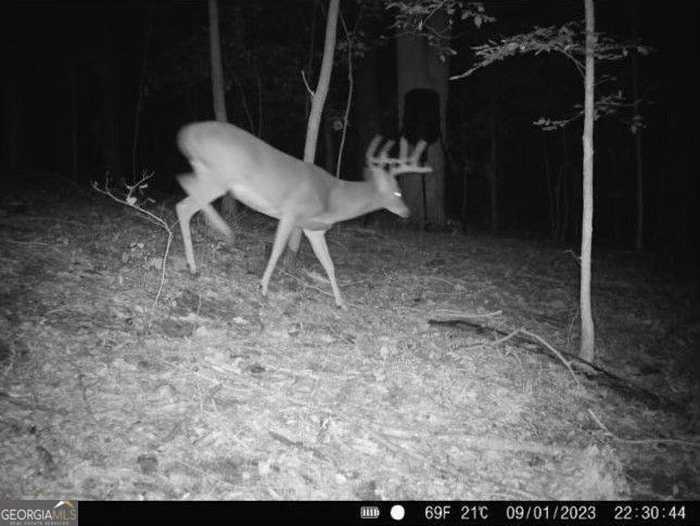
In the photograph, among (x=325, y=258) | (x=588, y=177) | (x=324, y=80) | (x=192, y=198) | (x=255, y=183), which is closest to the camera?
(x=588, y=177)

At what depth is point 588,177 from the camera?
18.3 ft

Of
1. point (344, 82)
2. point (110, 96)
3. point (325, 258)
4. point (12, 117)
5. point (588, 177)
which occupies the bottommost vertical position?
point (325, 258)

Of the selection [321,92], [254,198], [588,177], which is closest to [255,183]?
[254,198]

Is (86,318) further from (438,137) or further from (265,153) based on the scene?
(438,137)

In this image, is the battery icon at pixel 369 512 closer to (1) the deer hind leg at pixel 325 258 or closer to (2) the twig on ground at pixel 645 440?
(2) the twig on ground at pixel 645 440

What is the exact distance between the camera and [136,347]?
14.8ft

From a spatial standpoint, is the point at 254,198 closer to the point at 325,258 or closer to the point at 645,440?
the point at 325,258

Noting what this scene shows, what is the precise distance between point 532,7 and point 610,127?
8580mm

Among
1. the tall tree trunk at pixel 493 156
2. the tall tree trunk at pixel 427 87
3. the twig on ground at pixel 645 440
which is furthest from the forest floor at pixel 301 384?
the tall tree trunk at pixel 493 156

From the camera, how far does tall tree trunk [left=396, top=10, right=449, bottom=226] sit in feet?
44.8

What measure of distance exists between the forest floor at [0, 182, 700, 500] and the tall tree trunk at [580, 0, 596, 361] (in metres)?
0.36

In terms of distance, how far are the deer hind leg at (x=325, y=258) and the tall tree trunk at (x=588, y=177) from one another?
107 inches

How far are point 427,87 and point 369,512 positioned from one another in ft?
42.3

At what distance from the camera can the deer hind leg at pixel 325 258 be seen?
6.65 metres
